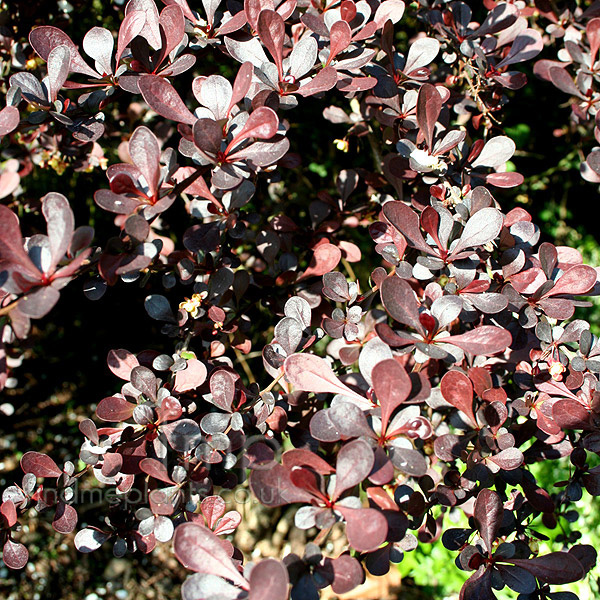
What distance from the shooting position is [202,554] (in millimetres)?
691

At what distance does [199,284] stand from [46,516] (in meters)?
1.74

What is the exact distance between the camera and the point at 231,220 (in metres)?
1.04

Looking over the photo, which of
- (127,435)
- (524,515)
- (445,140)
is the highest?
(445,140)

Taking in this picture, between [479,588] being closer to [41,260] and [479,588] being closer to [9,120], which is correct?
[41,260]

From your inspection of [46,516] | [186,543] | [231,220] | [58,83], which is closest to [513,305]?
[231,220]

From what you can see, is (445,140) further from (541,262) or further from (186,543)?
(186,543)

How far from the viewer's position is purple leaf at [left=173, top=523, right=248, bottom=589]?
0.68 meters

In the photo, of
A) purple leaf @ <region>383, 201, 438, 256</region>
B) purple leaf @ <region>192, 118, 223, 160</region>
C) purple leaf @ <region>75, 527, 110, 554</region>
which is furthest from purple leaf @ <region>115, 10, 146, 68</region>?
purple leaf @ <region>75, 527, 110, 554</region>

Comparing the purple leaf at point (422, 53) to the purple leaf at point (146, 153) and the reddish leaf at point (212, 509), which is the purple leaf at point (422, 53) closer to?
the purple leaf at point (146, 153)

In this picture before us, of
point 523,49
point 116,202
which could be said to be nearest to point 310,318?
point 116,202

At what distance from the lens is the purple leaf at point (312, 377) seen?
82 cm

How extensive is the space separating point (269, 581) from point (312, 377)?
307 mm

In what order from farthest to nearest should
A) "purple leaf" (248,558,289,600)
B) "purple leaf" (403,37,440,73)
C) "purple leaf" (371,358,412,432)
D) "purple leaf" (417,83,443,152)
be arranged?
1. "purple leaf" (403,37,440,73)
2. "purple leaf" (417,83,443,152)
3. "purple leaf" (371,358,412,432)
4. "purple leaf" (248,558,289,600)

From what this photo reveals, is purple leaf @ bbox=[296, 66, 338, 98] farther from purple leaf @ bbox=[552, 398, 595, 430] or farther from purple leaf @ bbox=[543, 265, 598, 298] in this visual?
purple leaf @ bbox=[552, 398, 595, 430]
